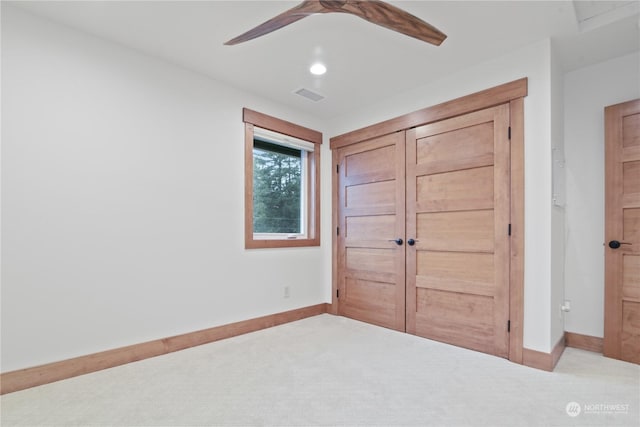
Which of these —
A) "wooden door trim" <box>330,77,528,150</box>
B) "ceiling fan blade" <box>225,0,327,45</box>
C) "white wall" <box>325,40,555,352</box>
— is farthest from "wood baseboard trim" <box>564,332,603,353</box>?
"ceiling fan blade" <box>225,0,327,45</box>

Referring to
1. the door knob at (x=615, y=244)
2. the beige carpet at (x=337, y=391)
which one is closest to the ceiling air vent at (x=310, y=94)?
the beige carpet at (x=337, y=391)

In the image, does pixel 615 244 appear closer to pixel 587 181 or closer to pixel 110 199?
pixel 587 181

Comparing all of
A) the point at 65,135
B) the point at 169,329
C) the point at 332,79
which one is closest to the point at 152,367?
the point at 169,329

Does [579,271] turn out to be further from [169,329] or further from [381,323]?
[169,329]

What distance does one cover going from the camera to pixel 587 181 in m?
2.71

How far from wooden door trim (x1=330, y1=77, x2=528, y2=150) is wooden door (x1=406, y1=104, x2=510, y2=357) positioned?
0.06 metres

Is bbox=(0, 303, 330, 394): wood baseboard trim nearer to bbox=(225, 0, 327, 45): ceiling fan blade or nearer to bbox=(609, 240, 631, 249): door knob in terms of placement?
bbox=(225, 0, 327, 45): ceiling fan blade

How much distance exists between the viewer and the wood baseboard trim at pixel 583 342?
262 cm

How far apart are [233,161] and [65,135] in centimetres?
129

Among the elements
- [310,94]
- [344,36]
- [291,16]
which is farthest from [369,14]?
[310,94]

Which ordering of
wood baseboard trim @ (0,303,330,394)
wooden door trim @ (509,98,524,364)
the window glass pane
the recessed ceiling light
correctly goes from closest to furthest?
1. wood baseboard trim @ (0,303,330,394)
2. wooden door trim @ (509,98,524,364)
3. the recessed ceiling light
4. the window glass pane

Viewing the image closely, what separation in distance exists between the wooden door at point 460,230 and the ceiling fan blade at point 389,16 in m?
1.12

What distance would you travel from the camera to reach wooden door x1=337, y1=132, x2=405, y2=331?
323cm

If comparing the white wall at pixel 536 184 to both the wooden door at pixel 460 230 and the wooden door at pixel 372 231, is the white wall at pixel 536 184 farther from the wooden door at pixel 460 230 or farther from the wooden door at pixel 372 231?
the wooden door at pixel 372 231
